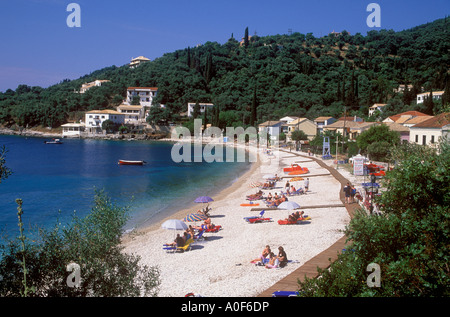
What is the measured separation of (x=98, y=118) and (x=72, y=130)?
34.1ft

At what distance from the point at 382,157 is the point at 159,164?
1246 inches

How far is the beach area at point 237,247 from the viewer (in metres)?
11.4

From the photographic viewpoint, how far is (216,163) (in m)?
56.0

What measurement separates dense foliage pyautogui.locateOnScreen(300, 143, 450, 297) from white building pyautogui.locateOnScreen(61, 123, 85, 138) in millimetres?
115661

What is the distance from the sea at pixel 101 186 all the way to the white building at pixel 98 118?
155 feet

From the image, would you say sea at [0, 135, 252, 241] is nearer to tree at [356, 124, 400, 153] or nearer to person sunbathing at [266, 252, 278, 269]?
person sunbathing at [266, 252, 278, 269]

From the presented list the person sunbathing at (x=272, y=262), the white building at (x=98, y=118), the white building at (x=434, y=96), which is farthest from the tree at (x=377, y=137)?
the white building at (x=98, y=118)

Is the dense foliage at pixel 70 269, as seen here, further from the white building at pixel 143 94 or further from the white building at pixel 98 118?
the white building at pixel 143 94

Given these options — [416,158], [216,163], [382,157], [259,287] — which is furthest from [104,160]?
[416,158]

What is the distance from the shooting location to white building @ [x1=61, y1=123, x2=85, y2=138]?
4457 inches

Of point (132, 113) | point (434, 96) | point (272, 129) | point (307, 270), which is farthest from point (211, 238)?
point (132, 113)

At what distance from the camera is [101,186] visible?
3684 centimetres
